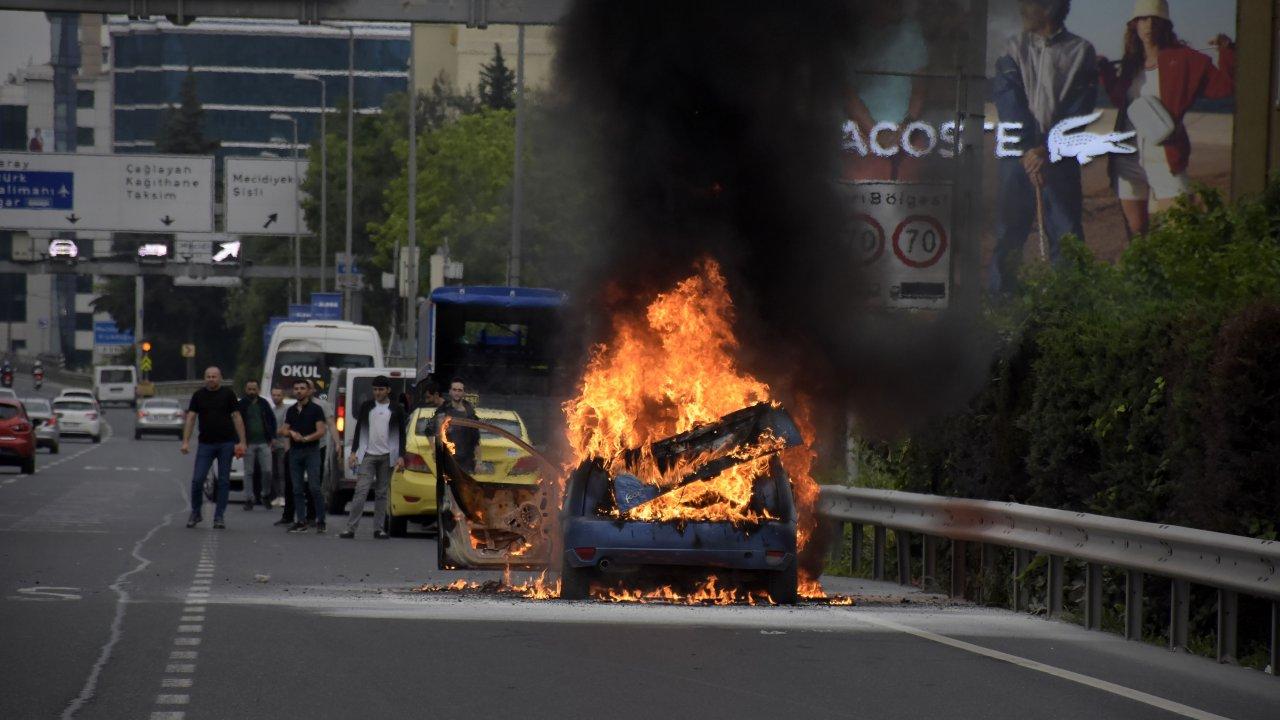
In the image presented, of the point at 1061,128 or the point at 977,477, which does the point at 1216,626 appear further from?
the point at 1061,128

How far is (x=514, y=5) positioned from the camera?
21.6m

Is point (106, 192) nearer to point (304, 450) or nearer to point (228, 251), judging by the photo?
point (228, 251)

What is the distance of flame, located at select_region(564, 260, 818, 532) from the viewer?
13.1 metres

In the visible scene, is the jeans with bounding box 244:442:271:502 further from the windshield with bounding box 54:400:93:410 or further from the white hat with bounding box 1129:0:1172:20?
the windshield with bounding box 54:400:93:410

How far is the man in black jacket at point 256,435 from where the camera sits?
86.6 ft

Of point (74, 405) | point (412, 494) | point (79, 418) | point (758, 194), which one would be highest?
point (758, 194)

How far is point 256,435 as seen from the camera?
26609 millimetres

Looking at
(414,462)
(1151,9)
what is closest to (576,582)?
(414,462)

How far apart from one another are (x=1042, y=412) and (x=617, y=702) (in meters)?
6.34

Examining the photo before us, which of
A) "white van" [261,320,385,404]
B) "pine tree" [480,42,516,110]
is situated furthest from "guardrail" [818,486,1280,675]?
"pine tree" [480,42,516,110]

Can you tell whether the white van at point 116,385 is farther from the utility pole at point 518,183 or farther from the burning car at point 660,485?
the burning car at point 660,485

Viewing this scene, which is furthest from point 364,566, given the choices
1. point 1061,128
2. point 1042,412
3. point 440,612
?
point 1061,128

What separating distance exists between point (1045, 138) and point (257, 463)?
33.8 meters

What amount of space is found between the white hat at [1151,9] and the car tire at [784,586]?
45.9 metres
